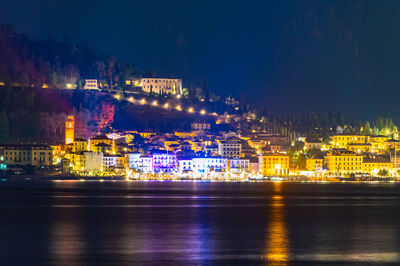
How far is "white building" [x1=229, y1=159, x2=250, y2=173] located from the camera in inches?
4386

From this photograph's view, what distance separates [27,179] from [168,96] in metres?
54.0

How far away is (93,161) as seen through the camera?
106875 mm

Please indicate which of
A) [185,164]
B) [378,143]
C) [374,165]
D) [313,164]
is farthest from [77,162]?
[378,143]

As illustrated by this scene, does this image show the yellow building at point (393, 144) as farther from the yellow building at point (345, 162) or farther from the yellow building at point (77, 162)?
the yellow building at point (77, 162)

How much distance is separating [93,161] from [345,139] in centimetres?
4864

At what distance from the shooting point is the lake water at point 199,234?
22.0 meters

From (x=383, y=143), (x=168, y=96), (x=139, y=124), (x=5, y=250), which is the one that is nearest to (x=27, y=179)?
(x=139, y=124)

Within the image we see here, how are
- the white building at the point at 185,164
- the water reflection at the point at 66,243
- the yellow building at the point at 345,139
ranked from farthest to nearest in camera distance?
the yellow building at the point at 345,139, the white building at the point at 185,164, the water reflection at the point at 66,243

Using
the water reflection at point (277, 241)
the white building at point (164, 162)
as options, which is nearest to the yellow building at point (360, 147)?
the white building at point (164, 162)

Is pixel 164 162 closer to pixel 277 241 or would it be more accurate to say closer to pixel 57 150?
pixel 57 150

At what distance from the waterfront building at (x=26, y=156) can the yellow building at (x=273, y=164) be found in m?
31.8

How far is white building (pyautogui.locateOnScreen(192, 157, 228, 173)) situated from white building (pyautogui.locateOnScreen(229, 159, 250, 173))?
1.28 m

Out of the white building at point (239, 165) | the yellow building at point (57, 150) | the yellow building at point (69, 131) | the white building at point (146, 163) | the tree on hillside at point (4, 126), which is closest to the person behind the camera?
the white building at point (146, 163)

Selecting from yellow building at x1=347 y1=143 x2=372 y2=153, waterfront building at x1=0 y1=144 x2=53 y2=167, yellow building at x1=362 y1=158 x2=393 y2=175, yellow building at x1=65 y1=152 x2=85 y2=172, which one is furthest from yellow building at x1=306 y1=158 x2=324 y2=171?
waterfront building at x1=0 y1=144 x2=53 y2=167
